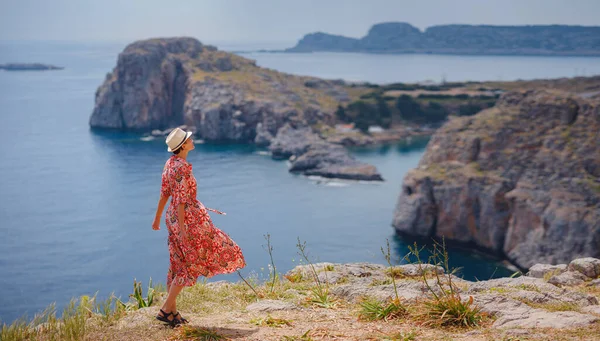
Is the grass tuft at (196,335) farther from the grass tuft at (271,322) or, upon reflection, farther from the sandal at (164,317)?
the grass tuft at (271,322)

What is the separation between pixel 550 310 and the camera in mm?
10031

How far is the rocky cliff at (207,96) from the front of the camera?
133250 mm

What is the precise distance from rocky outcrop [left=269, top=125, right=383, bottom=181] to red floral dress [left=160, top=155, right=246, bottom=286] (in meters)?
88.0

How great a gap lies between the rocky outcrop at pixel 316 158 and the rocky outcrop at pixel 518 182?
77.2 ft

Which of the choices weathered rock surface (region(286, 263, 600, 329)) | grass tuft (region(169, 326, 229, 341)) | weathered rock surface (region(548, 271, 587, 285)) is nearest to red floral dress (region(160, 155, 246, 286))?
grass tuft (region(169, 326, 229, 341))

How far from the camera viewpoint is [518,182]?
6544 centimetres

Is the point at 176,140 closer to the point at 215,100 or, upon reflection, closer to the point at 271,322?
the point at 271,322

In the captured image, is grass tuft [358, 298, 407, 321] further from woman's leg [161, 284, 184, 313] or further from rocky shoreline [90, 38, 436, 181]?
rocky shoreline [90, 38, 436, 181]

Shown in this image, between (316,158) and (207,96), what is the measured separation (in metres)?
43.9

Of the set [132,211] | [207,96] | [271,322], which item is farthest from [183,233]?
[207,96]

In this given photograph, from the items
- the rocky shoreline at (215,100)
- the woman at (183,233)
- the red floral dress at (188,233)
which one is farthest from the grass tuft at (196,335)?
the rocky shoreline at (215,100)

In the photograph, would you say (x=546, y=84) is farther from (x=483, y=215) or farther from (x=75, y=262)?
(x=75, y=262)

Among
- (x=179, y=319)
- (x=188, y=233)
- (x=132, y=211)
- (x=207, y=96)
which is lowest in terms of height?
(x=132, y=211)

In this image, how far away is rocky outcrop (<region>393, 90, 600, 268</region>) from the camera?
58750 millimetres
